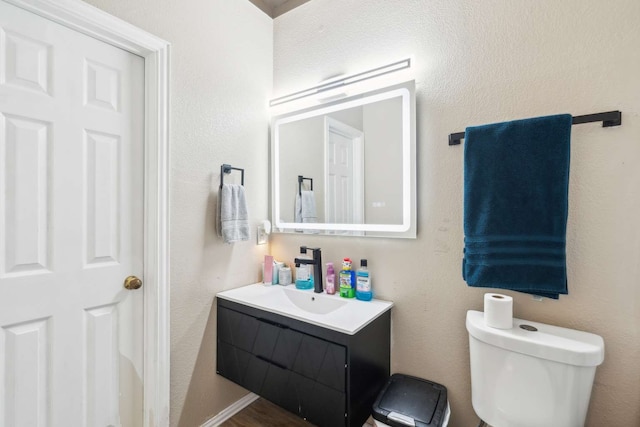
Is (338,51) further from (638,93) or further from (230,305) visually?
(230,305)

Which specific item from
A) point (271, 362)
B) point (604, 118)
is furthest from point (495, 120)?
point (271, 362)

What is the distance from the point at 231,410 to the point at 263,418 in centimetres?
20

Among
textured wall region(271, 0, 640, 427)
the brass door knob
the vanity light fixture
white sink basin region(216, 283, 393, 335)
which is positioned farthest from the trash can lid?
the vanity light fixture

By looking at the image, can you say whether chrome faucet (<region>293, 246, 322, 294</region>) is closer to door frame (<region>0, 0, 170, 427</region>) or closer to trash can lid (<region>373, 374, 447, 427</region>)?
trash can lid (<region>373, 374, 447, 427</region>)

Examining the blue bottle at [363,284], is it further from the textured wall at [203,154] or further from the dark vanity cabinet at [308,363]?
the textured wall at [203,154]

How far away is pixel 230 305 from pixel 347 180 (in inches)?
37.8

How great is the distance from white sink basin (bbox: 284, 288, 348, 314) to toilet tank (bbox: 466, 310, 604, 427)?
2.19 ft

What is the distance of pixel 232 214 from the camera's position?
5.45ft

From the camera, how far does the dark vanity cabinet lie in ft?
3.98

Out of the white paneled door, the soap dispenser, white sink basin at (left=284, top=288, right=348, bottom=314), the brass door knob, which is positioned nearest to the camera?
the white paneled door

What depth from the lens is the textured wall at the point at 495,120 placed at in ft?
3.50

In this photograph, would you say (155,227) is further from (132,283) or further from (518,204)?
(518,204)

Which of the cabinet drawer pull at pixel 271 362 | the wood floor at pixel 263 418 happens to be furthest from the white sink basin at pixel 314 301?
the wood floor at pixel 263 418

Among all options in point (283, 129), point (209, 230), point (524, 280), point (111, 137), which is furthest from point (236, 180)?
point (524, 280)
